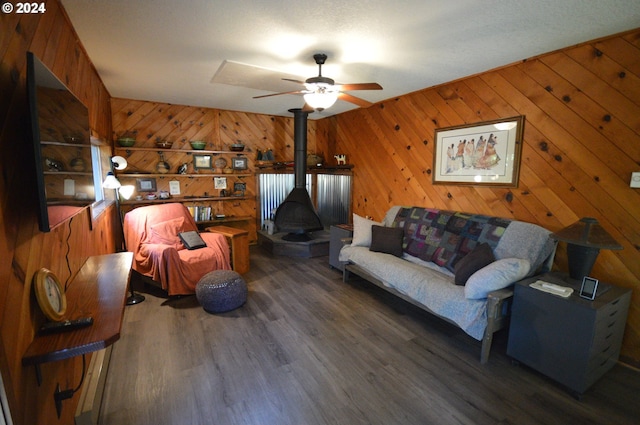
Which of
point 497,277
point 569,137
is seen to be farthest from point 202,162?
point 569,137

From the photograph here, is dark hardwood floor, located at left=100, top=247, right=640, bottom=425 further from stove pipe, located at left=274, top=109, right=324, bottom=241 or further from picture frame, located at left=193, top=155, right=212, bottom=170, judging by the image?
picture frame, located at left=193, top=155, right=212, bottom=170

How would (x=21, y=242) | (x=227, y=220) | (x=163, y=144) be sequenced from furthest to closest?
1. (x=227, y=220)
2. (x=163, y=144)
3. (x=21, y=242)

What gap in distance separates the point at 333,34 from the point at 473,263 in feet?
7.18

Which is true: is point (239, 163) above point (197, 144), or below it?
below

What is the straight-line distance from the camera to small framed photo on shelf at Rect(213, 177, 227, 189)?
5.07 metres

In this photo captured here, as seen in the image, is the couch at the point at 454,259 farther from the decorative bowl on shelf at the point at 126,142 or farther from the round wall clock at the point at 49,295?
the decorative bowl on shelf at the point at 126,142

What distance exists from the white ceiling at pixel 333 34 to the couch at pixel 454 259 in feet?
5.05

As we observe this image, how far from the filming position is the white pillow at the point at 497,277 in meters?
2.19

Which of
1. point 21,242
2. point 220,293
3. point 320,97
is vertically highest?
point 320,97

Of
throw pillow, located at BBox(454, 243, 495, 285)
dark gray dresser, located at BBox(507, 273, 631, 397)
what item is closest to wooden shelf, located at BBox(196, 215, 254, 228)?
throw pillow, located at BBox(454, 243, 495, 285)

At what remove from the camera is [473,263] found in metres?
2.50

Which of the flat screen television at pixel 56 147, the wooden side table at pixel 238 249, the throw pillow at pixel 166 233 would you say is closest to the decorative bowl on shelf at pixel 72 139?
the flat screen television at pixel 56 147

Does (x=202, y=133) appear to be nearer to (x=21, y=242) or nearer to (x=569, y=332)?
(x=21, y=242)

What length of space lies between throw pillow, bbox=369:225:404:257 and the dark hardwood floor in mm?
689
